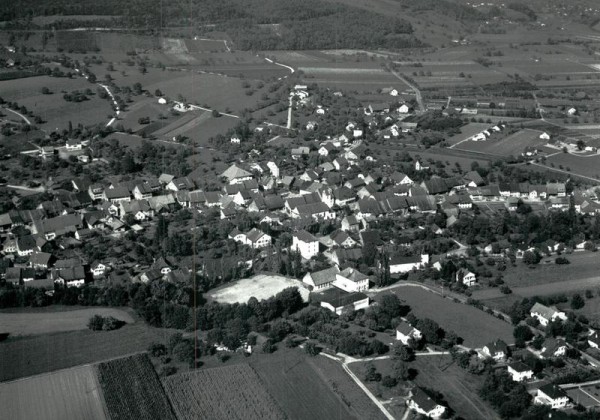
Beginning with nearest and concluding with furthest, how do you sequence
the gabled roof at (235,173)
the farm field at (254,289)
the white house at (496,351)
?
the white house at (496,351) → the farm field at (254,289) → the gabled roof at (235,173)

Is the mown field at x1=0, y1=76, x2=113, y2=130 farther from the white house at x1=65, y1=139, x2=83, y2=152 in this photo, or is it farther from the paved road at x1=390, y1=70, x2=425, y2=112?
the paved road at x1=390, y1=70, x2=425, y2=112

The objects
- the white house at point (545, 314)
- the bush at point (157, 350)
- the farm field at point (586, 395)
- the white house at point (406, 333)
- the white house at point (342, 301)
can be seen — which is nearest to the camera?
the farm field at point (586, 395)

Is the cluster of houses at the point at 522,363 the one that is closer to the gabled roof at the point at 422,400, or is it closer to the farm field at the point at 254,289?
the gabled roof at the point at 422,400

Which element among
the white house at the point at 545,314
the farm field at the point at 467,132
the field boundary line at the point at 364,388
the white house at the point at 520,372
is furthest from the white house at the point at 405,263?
the farm field at the point at 467,132

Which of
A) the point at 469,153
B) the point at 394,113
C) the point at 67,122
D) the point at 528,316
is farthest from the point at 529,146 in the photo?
the point at 67,122

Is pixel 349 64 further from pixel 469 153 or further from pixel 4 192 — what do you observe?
pixel 4 192

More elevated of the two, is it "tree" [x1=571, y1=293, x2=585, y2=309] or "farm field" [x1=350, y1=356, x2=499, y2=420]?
"tree" [x1=571, y1=293, x2=585, y2=309]

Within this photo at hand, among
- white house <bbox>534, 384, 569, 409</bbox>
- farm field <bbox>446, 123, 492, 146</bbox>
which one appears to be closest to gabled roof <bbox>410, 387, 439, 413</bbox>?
white house <bbox>534, 384, 569, 409</bbox>
